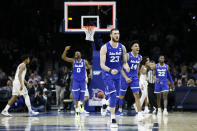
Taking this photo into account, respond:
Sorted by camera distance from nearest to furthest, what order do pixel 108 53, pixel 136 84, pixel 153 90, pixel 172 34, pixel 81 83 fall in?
1. pixel 108 53
2. pixel 136 84
3. pixel 81 83
4. pixel 153 90
5. pixel 172 34

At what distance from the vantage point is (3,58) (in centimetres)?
2695

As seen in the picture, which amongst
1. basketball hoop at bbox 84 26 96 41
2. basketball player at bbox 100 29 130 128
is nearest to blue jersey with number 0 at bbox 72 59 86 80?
basketball hoop at bbox 84 26 96 41

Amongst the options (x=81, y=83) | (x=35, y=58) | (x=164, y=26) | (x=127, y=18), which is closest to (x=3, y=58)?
(x=35, y=58)

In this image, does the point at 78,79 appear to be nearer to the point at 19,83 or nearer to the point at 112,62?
the point at 19,83

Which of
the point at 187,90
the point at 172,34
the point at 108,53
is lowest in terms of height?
the point at 187,90

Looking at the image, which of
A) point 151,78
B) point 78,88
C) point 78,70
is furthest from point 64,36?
point 78,88

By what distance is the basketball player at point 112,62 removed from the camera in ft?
35.8

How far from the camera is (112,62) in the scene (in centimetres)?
1112

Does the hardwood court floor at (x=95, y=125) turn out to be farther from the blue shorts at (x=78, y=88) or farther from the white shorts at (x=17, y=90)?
the white shorts at (x=17, y=90)

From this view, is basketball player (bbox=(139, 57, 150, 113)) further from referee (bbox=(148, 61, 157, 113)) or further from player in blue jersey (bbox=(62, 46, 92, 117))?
player in blue jersey (bbox=(62, 46, 92, 117))

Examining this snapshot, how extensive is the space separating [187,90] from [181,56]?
266 inches

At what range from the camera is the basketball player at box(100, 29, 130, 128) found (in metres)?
10.9

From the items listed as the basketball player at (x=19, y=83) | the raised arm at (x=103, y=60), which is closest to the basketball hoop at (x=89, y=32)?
the basketball player at (x=19, y=83)

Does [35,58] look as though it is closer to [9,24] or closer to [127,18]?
[9,24]
